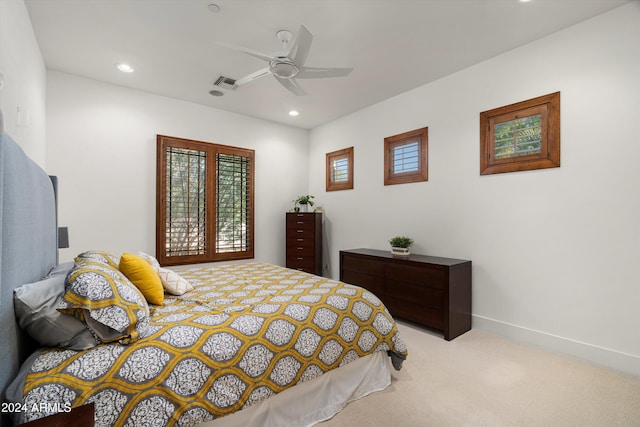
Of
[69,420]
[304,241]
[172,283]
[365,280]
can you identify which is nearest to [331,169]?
[304,241]

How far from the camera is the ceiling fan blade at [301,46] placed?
6.86 ft

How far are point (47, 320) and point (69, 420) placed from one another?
62cm

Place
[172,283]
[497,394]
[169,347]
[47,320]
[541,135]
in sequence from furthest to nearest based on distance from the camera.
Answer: [541,135] < [172,283] < [497,394] < [169,347] < [47,320]

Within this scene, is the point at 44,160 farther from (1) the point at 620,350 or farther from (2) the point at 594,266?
(1) the point at 620,350

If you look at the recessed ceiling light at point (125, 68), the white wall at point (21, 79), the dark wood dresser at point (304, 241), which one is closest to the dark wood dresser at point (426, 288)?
the dark wood dresser at point (304, 241)

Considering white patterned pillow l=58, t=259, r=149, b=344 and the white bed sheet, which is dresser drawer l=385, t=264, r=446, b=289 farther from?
white patterned pillow l=58, t=259, r=149, b=344

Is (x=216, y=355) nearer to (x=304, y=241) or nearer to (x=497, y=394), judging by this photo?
(x=497, y=394)

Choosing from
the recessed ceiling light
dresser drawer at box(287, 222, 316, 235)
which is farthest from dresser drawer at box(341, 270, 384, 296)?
the recessed ceiling light

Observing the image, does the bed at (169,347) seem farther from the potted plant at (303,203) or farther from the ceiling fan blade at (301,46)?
the potted plant at (303,203)

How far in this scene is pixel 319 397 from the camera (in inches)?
70.1

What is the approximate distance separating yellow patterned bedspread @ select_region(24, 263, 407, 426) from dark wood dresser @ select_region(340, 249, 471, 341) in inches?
43.0

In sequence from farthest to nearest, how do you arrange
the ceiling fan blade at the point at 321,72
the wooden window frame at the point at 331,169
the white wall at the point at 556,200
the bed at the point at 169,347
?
the wooden window frame at the point at 331,169 → the ceiling fan blade at the point at 321,72 → the white wall at the point at 556,200 → the bed at the point at 169,347

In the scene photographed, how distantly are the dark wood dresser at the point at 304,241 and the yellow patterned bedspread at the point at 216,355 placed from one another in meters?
2.72

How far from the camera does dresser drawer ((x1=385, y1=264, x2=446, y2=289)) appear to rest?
303cm
